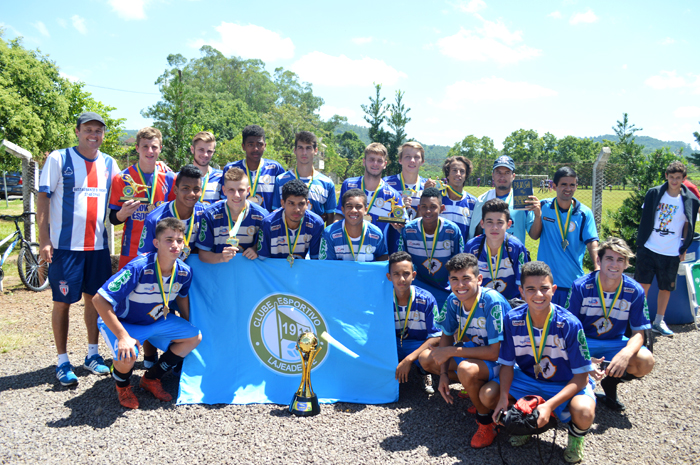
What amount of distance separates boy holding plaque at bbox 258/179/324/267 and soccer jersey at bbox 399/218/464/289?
115 cm

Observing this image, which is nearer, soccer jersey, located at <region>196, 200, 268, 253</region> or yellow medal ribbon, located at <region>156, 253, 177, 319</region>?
yellow medal ribbon, located at <region>156, 253, 177, 319</region>

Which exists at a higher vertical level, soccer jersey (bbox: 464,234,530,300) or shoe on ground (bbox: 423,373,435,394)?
soccer jersey (bbox: 464,234,530,300)

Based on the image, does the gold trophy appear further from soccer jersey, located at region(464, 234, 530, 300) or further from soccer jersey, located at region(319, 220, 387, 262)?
soccer jersey, located at region(464, 234, 530, 300)

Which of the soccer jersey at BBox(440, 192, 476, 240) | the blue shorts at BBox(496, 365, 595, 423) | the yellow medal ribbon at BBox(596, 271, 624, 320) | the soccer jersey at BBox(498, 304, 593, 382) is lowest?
the blue shorts at BBox(496, 365, 595, 423)

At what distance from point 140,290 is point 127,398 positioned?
1041 mm

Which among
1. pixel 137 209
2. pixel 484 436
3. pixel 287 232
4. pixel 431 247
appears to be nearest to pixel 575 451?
pixel 484 436

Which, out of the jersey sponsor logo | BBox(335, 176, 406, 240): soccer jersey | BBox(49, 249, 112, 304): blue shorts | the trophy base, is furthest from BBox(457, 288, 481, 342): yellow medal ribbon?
BBox(49, 249, 112, 304): blue shorts

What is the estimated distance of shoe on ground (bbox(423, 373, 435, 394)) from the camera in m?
4.64

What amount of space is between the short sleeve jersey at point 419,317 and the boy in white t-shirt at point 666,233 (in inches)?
164

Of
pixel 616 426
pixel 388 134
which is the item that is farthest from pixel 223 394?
pixel 388 134

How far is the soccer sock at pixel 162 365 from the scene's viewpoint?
4.57m

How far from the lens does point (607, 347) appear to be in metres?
4.32

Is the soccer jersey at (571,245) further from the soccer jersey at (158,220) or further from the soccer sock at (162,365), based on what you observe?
the soccer sock at (162,365)

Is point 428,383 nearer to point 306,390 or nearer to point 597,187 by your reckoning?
point 306,390
